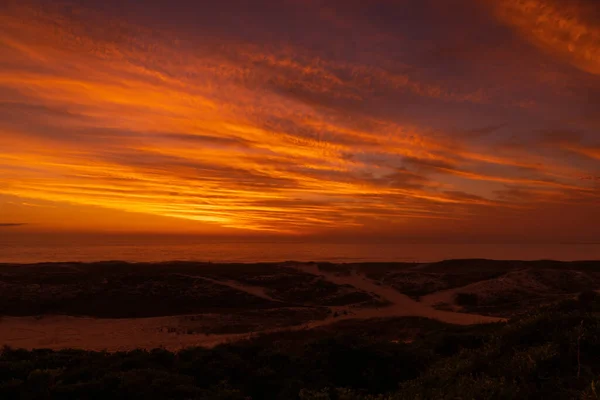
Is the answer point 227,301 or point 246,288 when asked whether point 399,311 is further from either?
point 246,288

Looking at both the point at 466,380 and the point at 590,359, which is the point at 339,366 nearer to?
the point at 466,380

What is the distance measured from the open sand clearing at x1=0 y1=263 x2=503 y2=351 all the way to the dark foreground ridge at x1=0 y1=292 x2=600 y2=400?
26.6ft

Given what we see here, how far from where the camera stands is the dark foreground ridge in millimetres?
8000

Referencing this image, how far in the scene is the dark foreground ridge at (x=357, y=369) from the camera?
8.00m

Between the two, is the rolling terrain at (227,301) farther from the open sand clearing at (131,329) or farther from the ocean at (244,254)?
the ocean at (244,254)

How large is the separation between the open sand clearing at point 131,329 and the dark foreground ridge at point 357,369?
8.11 meters

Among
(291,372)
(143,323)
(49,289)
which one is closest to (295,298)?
(143,323)

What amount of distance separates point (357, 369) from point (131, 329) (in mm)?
23799

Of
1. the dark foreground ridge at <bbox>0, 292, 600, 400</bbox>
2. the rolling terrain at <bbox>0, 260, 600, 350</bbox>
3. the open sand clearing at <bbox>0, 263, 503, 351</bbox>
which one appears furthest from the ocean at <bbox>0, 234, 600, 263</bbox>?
the dark foreground ridge at <bbox>0, 292, 600, 400</bbox>

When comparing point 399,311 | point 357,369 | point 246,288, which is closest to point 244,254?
point 246,288

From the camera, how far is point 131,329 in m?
A: 30.5

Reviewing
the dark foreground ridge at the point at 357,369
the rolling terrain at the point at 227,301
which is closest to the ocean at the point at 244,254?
the rolling terrain at the point at 227,301

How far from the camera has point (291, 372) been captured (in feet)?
46.0

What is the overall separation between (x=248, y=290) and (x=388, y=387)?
3618 cm
